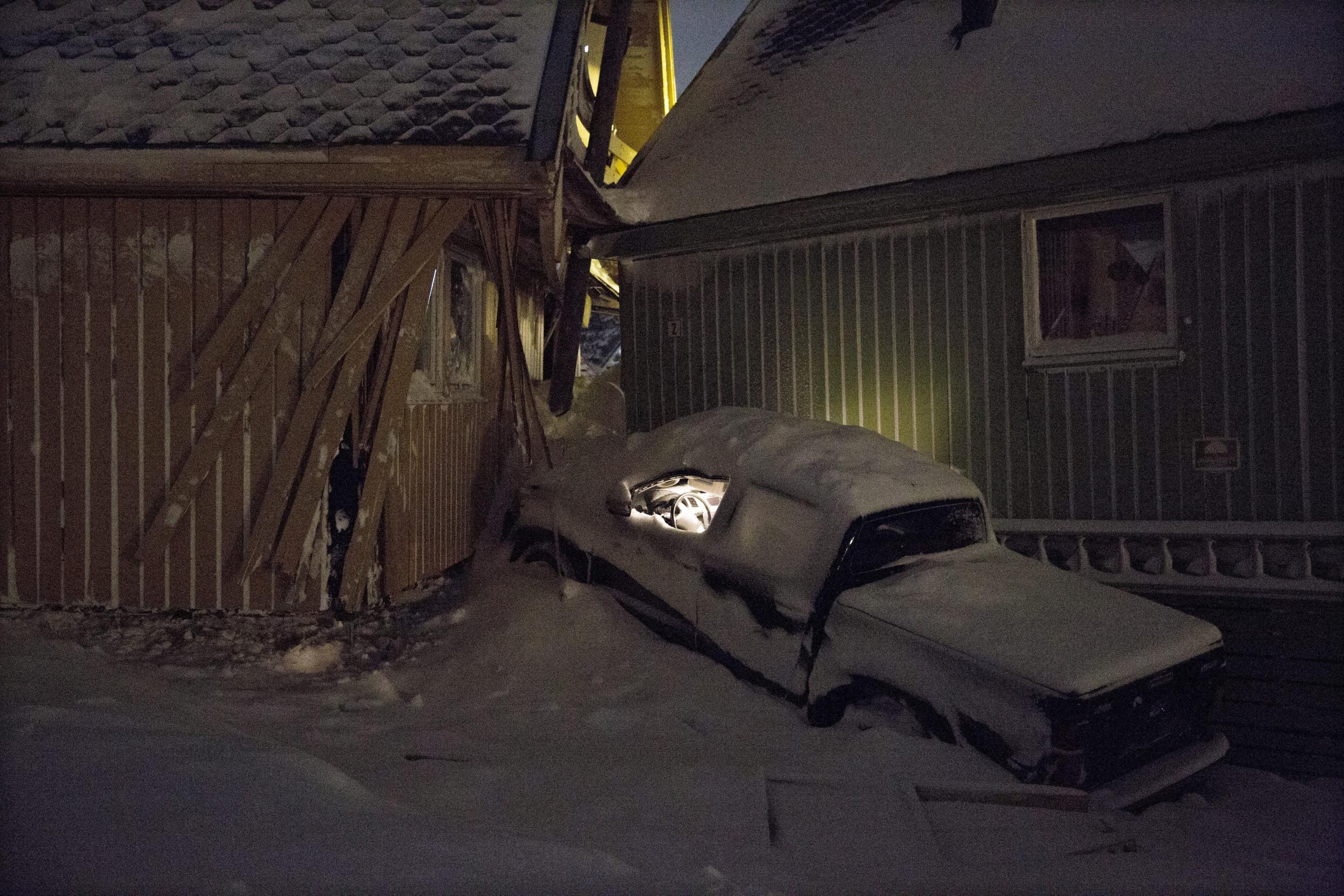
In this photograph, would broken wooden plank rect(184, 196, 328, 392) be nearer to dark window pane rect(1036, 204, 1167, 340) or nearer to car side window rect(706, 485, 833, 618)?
car side window rect(706, 485, 833, 618)

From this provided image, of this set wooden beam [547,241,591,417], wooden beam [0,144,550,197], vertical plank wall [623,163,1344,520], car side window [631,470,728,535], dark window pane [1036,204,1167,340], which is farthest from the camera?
wooden beam [547,241,591,417]

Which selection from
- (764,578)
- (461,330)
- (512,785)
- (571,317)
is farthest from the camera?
(571,317)

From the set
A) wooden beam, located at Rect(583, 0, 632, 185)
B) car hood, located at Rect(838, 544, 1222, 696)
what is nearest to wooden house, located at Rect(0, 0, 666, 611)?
car hood, located at Rect(838, 544, 1222, 696)

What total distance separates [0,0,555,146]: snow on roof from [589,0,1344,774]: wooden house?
3038 millimetres

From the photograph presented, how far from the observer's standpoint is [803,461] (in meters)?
4.71

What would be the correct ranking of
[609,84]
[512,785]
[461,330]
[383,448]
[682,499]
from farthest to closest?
[609,84]
[461,330]
[383,448]
[682,499]
[512,785]

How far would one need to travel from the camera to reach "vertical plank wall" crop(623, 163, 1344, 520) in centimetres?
555

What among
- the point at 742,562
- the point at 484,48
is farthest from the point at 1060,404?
the point at 484,48

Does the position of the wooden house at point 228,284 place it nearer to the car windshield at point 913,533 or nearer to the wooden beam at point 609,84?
the car windshield at point 913,533

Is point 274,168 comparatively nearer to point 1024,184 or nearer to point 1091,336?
point 1024,184

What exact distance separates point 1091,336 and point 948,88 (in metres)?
2.81

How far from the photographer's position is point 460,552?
22.8ft

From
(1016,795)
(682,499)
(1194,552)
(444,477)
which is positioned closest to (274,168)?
(444,477)

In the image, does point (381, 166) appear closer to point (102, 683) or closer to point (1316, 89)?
point (102, 683)
